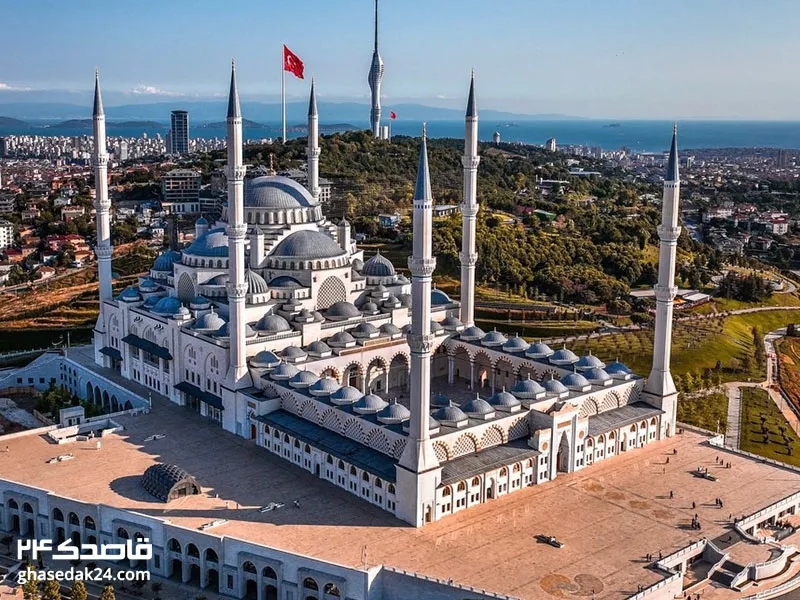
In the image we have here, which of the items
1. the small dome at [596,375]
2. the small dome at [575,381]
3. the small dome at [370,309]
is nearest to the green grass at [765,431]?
the small dome at [596,375]

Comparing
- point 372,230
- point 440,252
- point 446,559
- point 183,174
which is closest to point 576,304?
point 440,252

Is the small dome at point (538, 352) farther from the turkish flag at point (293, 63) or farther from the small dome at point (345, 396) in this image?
the turkish flag at point (293, 63)

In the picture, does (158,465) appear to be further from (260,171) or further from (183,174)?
(183,174)

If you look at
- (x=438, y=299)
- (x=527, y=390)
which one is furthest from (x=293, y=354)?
(x=527, y=390)

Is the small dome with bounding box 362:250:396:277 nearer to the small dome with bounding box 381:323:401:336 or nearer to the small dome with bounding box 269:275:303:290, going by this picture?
the small dome with bounding box 381:323:401:336

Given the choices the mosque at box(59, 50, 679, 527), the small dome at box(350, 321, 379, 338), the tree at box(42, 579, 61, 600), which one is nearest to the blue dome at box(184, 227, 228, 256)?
the mosque at box(59, 50, 679, 527)
